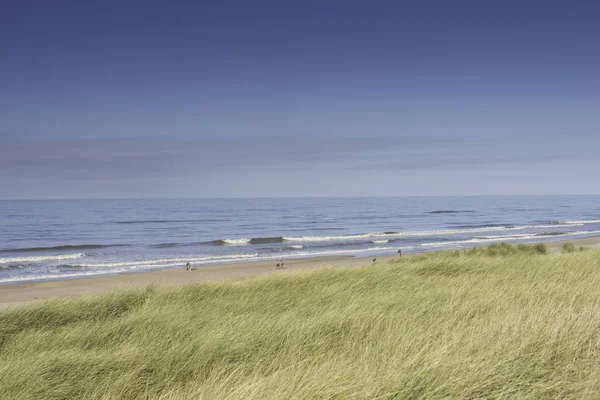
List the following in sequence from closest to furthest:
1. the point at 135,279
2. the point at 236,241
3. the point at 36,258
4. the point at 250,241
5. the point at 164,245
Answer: the point at 135,279 → the point at 36,258 → the point at 164,245 → the point at 236,241 → the point at 250,241

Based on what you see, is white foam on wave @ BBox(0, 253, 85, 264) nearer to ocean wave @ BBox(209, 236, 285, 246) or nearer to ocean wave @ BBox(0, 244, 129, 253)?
ocean wave @ BBox(0, 244, 129, 253)

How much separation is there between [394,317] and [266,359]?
2046mm

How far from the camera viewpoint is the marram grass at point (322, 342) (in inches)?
166

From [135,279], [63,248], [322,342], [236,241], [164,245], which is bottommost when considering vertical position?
[135,279]

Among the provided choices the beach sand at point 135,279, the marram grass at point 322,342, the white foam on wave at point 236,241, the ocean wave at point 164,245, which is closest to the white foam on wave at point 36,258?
the ocean wave at point 164,245

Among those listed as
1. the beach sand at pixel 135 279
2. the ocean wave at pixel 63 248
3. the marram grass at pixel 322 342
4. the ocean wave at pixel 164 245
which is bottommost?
the beach sand at pixel 135 279

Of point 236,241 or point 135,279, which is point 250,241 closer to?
point 236,241

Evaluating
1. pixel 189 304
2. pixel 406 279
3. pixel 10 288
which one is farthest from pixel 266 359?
pixel 10 288

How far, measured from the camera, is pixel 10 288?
24.5m

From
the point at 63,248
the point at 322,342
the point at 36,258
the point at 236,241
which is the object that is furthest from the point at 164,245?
the point at 322,342

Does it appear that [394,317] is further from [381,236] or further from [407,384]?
[381,236]

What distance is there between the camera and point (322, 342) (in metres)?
6.33

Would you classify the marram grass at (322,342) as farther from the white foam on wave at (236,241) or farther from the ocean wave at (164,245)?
the white foam on wave at (236,241)

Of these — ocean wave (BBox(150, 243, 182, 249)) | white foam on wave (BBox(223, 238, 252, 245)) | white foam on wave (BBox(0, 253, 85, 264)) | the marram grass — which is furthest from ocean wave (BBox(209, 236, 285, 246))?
the marram grass
